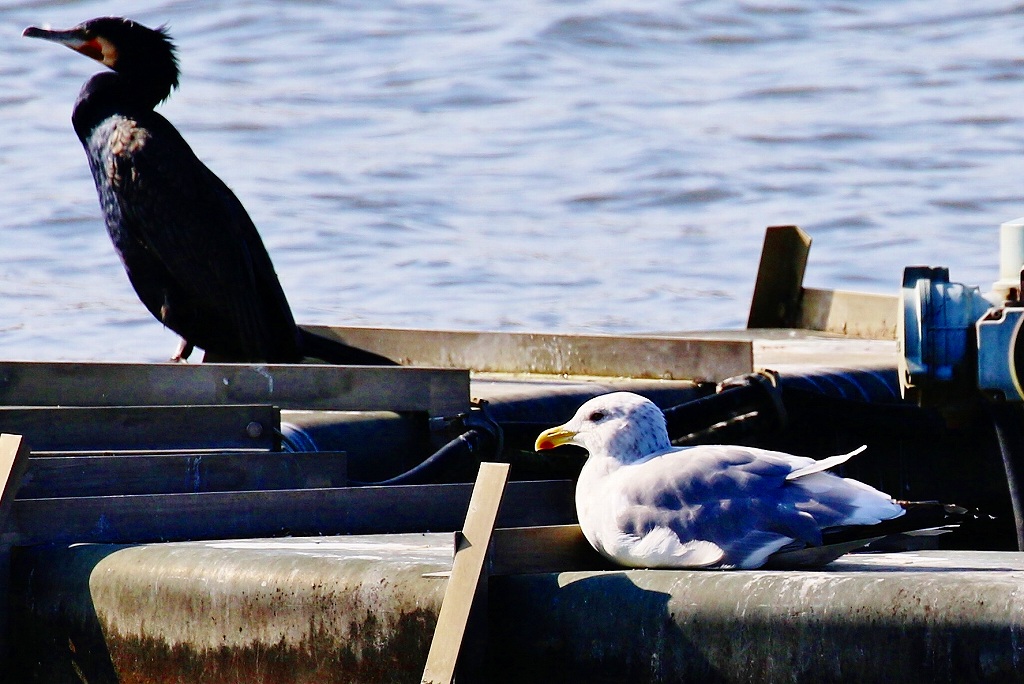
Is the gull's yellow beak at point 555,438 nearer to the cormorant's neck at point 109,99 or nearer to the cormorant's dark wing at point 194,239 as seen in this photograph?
the cormorant's dark wing at point 194,239

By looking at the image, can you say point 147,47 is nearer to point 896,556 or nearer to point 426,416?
point 426,416

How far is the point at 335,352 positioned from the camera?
6383 millimetres

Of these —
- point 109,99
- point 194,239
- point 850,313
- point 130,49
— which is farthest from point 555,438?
point 850,313

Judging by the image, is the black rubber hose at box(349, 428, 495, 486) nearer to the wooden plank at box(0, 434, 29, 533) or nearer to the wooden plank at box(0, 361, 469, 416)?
the wooden plank at box(0, 361, 469, 416)

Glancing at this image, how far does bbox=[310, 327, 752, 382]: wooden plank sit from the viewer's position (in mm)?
5742

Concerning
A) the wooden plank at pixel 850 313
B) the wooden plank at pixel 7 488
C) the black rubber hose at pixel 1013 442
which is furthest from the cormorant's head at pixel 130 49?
the black rubber hose at pixel 1013 442

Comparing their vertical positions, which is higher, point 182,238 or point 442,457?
point 182,238

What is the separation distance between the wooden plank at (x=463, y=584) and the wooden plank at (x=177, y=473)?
125 cm

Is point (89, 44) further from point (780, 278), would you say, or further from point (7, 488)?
point (7, 488)

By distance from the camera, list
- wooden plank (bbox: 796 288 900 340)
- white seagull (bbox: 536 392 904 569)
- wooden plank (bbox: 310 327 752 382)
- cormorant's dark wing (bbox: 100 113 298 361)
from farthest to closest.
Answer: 1. wooden plank (bbox: 796 288 900 340)
2. cormorant's dark wing (bbox: 100 113 298 361)
3. wooden plank (bbox: 310 327 752 382)
4. white seagull (bbox: 536 392 904 569)

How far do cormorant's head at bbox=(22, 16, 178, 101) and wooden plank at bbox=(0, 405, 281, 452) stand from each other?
8.67ft

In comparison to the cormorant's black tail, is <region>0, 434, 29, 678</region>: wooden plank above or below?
above

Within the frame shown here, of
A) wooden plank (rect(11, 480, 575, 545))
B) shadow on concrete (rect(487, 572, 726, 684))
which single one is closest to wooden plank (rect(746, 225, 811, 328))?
wooden plank (rect(11, 480, 575, 545))

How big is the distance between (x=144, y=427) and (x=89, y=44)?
117 inches
